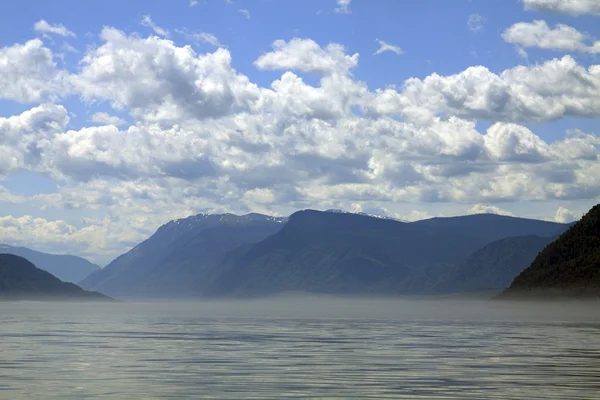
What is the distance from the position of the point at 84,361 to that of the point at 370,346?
84.2ft

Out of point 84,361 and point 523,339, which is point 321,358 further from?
point 523,339

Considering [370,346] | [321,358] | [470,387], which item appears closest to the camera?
[470,387]

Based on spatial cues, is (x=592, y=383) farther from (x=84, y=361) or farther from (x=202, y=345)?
(x=202, y=345)

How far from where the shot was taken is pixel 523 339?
8450cm

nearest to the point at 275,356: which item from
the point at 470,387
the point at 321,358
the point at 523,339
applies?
the point at 321,358

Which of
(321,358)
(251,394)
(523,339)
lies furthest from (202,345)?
(251,394)

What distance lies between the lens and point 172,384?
42.3 metres

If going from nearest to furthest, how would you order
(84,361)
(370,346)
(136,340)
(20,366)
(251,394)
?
(251,394), (20,366), (84,361), (370,346), (136,340)

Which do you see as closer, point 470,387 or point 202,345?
point 470,387

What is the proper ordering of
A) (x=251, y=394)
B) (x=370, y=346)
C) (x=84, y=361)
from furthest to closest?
(x=370, y=346), (x=84, y=361), (x=251, y=394)

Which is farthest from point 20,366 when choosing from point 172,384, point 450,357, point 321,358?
point 450,357

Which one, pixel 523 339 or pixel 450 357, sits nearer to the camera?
pixel 450 357

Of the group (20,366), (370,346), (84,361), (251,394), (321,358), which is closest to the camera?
(251,394)

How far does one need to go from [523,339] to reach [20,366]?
48.8m
